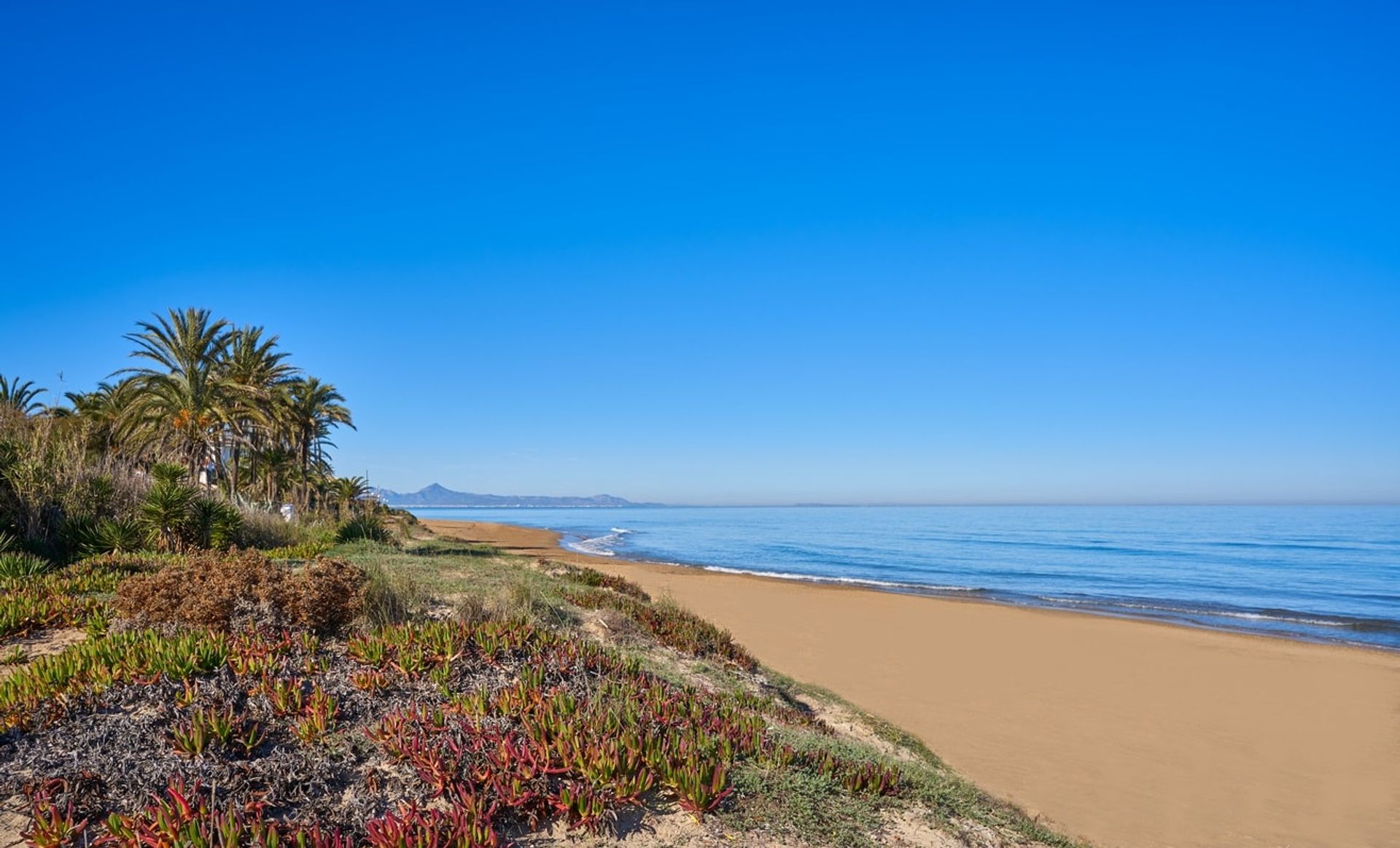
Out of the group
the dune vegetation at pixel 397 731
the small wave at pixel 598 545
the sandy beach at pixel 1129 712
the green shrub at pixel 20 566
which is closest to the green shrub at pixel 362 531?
the sandy beach at pixel 1129 712

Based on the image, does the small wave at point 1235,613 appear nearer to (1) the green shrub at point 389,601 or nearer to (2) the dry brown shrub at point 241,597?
(1) the green shrub at point 389,601

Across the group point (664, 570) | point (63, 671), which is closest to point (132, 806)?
point (63, 671)

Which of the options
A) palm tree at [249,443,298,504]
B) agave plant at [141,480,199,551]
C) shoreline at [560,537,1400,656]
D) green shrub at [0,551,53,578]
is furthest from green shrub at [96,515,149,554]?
shoreline at [560,537,1400,656]

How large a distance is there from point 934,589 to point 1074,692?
1550cm

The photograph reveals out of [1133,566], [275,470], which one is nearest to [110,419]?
[275,470]

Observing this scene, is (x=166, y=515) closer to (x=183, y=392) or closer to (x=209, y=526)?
(x=209, y=526)

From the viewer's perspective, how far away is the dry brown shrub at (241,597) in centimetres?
714

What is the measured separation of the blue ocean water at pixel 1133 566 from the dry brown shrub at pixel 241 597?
74.3 ft

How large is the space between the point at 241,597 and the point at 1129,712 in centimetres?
1267

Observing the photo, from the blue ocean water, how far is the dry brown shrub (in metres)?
22.6

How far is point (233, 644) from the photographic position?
6.36m

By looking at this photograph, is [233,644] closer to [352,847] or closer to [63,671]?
[63,671]

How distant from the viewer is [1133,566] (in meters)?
36.3

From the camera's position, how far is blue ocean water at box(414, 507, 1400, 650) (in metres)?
23.7
